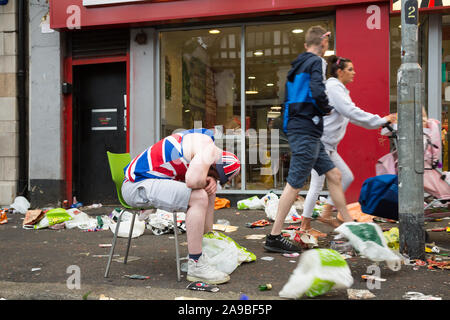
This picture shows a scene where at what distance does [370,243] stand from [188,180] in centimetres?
146

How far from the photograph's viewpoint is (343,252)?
4.27 m

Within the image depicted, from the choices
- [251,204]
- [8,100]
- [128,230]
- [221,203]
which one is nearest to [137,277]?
[128,230]

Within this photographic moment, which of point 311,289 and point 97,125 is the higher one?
point 97,125

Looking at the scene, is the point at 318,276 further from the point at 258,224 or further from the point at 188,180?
the point at 258,224

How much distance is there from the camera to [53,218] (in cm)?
651

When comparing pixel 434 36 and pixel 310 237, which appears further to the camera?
pixel 434 36

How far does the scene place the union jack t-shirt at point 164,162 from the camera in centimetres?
336

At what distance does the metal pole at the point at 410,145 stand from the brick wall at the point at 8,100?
746 cm

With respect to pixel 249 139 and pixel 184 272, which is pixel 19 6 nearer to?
→ pixel 249 139

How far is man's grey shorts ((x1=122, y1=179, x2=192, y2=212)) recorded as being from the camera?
10.8 feet

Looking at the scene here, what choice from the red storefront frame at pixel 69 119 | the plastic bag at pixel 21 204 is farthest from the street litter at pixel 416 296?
the plastic bag at pixel 21 204
